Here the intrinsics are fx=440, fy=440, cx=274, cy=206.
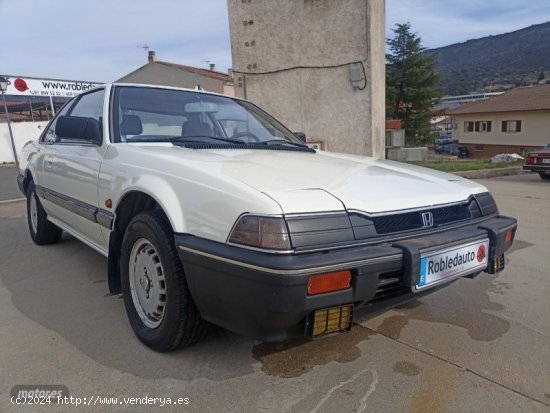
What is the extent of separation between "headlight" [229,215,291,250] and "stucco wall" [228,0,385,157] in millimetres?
8223

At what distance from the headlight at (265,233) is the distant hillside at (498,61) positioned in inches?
3563

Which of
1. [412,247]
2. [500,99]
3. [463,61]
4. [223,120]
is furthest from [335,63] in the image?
[463,61]

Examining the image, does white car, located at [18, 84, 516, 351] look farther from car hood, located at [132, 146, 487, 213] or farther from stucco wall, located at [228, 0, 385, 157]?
stucco wall, located at [228, 0, 385, 157]

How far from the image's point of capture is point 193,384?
206 centimetres

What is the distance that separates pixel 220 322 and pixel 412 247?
0.91 metres

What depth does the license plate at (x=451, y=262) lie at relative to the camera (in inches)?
78.8

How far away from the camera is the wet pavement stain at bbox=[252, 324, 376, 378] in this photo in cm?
220

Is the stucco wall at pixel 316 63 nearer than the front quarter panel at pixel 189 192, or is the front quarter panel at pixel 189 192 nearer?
the front quarter panel at pixel 189 192

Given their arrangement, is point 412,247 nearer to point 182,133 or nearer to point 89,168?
point 182,133

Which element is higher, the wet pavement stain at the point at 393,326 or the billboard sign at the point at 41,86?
the billboard sign at the point at 41,86

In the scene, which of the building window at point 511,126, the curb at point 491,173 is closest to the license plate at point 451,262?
the curb at point 491,173

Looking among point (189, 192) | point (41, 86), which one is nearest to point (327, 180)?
point (189, 192)

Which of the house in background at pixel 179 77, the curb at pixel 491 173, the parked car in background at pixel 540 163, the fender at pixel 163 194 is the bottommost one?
the curb at pixel 491 173

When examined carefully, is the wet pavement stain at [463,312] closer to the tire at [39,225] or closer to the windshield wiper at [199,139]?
the windshield wiper at [199,139]
